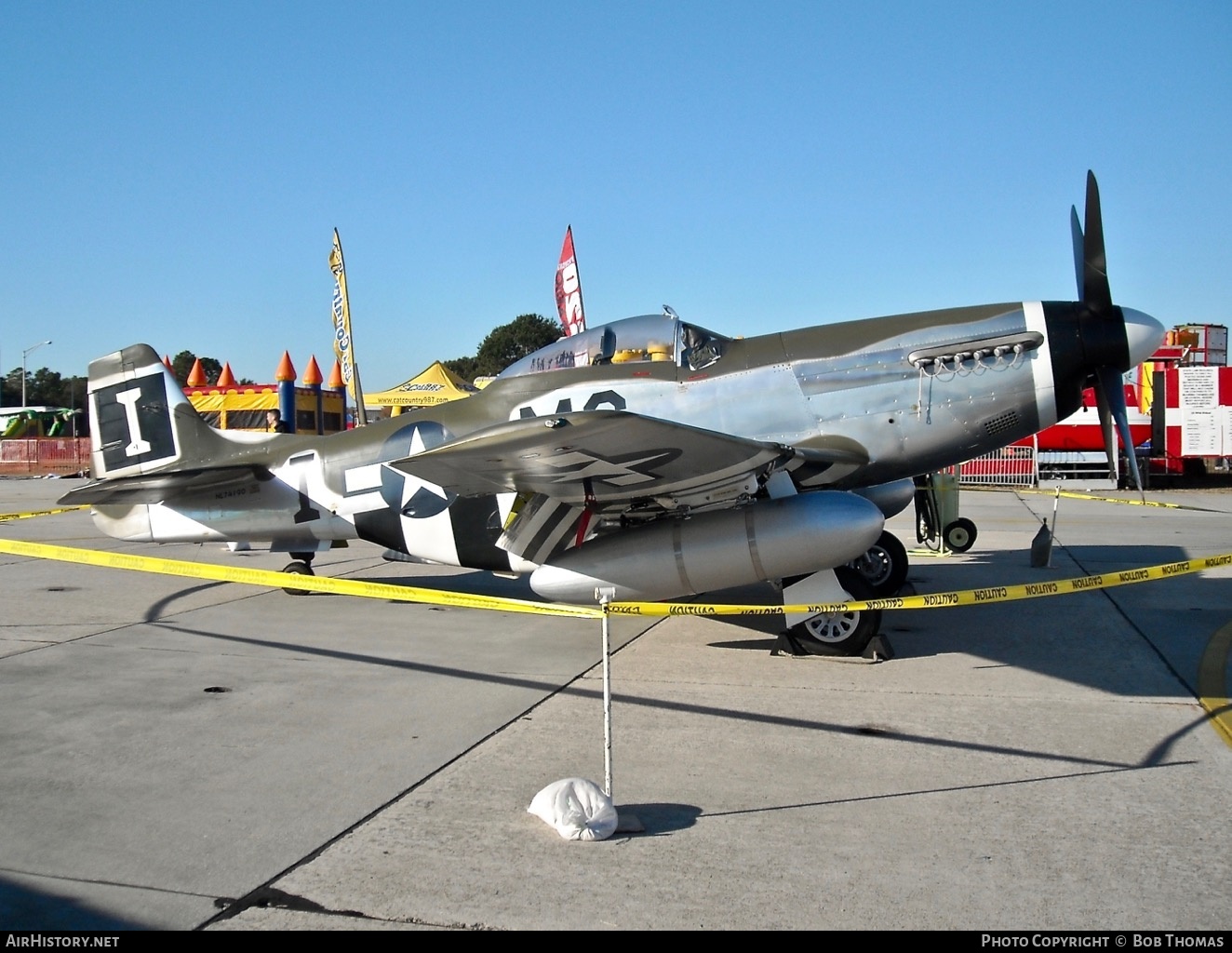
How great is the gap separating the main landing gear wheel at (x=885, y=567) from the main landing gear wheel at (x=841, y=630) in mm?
2150

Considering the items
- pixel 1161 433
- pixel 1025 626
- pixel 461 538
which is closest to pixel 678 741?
pixel 461 538

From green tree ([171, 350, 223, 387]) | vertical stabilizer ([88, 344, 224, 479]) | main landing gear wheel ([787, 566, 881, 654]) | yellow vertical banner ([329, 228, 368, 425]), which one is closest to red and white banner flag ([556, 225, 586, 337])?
yellow vertical banner ([329, 228, 368, 425])

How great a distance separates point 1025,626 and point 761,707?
335 centimetres

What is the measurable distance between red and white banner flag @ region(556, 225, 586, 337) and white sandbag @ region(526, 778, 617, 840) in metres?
23.1

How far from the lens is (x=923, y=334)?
7.21 metres

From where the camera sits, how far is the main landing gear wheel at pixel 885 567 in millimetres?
8922

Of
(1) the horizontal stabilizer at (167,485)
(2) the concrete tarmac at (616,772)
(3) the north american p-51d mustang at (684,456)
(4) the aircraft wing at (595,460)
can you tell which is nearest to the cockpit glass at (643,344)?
(3) the north american p-51d mustang at (684,456)

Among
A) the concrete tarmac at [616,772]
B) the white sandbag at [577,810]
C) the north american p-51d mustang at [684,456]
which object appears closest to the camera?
the concrete tarmac at [616,772]

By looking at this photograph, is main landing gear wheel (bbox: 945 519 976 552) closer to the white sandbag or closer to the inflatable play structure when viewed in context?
the white sandbag

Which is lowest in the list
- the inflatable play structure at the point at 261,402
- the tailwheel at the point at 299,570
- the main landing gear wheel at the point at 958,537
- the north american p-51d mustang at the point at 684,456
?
the main landing gear wheel at the point at 958,537

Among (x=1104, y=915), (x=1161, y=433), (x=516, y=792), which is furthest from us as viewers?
(x=1161, y=433)

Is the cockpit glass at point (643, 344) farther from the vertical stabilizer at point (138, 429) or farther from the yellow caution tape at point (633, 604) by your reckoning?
the vertical stabilizer at point (138, 429)

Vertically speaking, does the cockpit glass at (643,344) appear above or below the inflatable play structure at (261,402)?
below

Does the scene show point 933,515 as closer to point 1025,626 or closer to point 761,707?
point 1025,626
